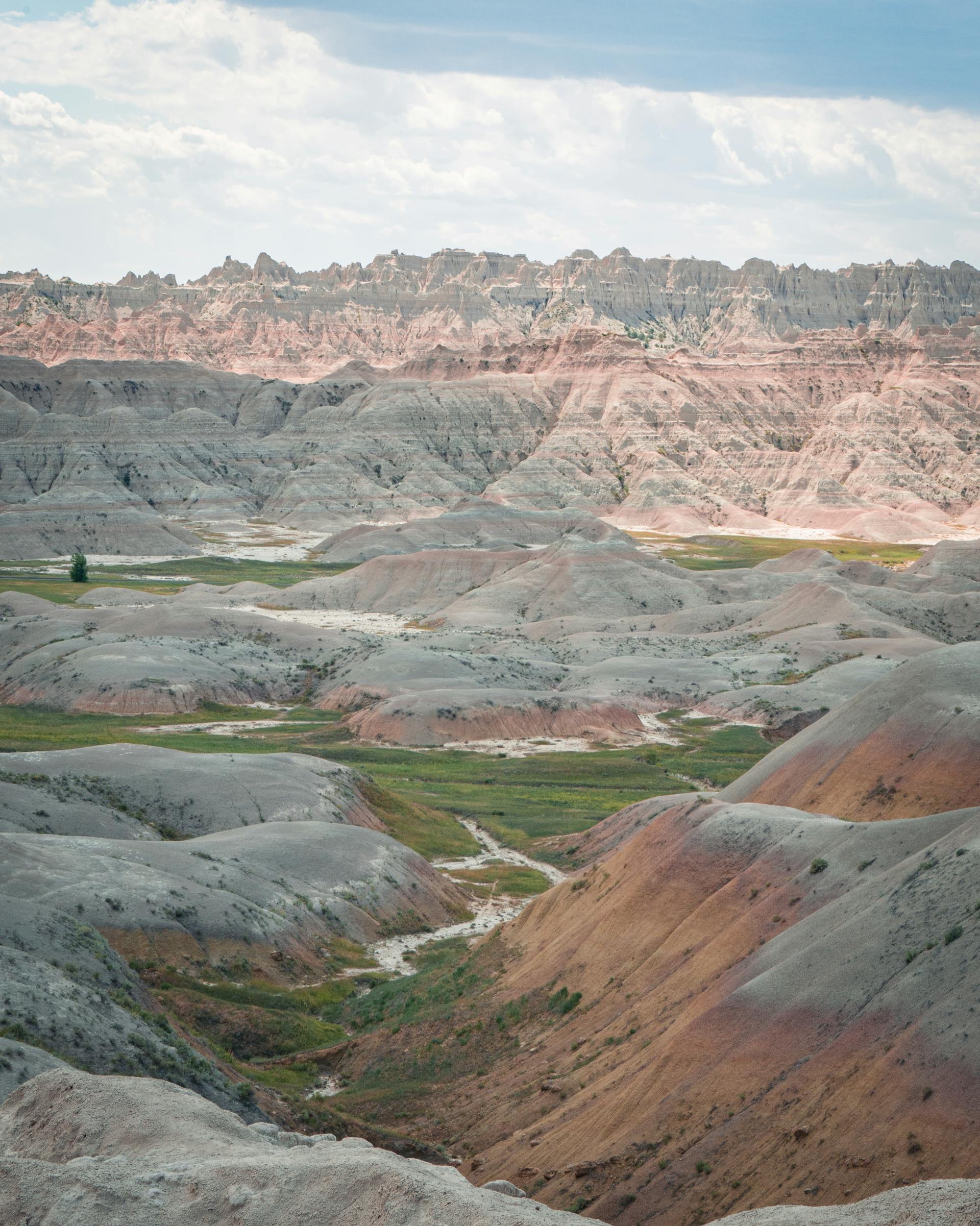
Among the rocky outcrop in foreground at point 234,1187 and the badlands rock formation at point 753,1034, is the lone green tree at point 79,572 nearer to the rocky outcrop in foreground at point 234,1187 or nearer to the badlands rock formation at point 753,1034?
the badlands rock formation at point 753,1034

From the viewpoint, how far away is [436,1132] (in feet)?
90.5

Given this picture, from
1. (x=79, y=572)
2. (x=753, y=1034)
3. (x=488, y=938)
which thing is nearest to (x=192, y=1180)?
(x=753, y=1034)

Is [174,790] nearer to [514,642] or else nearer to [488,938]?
[488,938]

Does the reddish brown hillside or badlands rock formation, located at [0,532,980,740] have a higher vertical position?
the reddish brown hillside

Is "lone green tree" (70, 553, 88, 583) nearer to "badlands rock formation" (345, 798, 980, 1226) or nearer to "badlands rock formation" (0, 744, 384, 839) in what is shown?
"badlands rock formation" (0, 744, 384, 839)

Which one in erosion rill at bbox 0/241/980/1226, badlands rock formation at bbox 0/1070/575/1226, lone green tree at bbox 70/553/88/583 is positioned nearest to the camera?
badlands rock formation at bbox 0/1070/575/1226

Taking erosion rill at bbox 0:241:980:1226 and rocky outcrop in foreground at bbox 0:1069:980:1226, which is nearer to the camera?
rocky outcrop in foreground at bbox 0:1069:980:1226

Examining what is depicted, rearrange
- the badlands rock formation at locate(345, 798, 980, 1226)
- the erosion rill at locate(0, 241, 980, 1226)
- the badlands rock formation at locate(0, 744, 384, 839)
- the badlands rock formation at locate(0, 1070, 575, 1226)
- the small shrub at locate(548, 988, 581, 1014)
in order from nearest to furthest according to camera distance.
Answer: the badlands rock formation at locate(0, 1070, 575, 1226) < the erosion rill at locate(0, 241, 980, 1226) < the badlands rock formation at locate(345, 798, 980, 1226) < the small shrub at locate(548, 988, 581, 1014) < the badlands rock formation at locate(0, 744, 384, 839)

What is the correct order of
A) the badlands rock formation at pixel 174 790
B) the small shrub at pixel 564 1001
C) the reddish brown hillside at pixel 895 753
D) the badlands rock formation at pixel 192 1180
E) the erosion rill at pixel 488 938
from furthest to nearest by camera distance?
the badlands rock formation at pixel 174 790 → the reddish brown hillside at pixel 895 753 → the small shrub at pixel 564 1001 → the erosion rill at pixel 488 938 → the badlands rock formation at pixel 192 1180

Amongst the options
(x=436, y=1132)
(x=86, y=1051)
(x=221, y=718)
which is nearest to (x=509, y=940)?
(x=436, y=1132)

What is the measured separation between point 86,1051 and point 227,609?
8559 centimetres

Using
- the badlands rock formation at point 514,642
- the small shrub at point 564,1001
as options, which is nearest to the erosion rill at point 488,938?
the small shrub at point 564,1001

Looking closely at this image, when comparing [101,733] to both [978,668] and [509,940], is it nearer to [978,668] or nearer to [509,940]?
[509,940]

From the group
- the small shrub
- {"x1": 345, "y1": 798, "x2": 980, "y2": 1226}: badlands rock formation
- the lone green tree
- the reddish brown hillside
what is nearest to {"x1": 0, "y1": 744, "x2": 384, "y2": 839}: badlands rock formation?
{"x1": 345, "y1": 798, "x2": 980, "y2": 1226}: badlands rock formation
